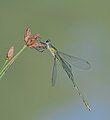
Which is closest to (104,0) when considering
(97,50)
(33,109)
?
(97,50)

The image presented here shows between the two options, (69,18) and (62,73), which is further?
(69,18)

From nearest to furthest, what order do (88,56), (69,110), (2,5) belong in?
(69,110), (88,56), (2,5)

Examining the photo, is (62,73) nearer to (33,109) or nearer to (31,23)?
(33,109)

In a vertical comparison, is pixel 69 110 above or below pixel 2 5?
below

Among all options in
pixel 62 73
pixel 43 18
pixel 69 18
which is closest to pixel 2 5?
pixel 43 18

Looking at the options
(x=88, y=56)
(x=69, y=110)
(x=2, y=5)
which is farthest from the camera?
(x=2, y=5)

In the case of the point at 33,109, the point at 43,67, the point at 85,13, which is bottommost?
the point at 33,109
